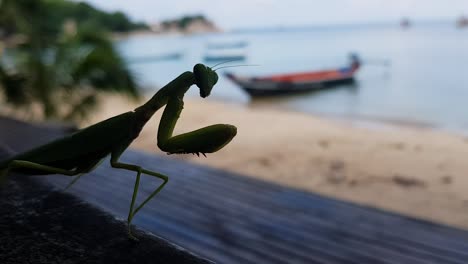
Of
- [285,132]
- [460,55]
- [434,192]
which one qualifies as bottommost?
[434,192]

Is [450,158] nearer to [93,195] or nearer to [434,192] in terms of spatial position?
[434,192]

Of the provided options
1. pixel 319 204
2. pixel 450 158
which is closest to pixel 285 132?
pixel 450 158

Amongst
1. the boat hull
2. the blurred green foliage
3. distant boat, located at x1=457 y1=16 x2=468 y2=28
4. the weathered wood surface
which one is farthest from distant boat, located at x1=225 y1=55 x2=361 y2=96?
distant boat, located at x1=457 y1=16 x2=468 y2=28

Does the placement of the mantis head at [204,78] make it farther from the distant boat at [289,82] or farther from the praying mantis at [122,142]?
the distant boat at [289,82]

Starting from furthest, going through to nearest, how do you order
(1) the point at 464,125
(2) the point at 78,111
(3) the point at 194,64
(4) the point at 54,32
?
(1) the point at 464,125
(4) the point at 54,32
(2) the point at 78,111
(3) the point at 194,64

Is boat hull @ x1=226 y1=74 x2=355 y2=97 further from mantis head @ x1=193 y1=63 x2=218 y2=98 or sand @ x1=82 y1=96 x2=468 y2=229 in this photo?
mantis head @ x1=193 y1=63 x2=218 y2=98
